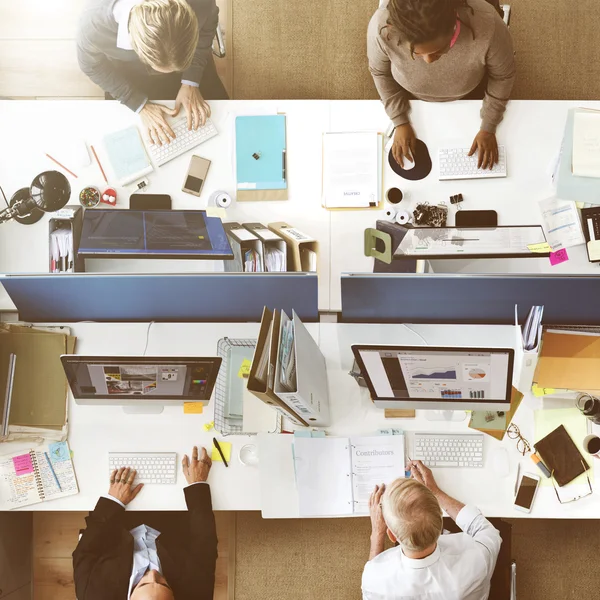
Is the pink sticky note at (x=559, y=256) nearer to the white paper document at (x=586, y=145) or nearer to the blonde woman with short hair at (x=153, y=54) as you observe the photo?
the white paper document at (x=586, y=145)

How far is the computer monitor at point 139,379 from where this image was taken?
1.84 meters

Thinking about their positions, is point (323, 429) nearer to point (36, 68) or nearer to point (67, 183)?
point (67, 183)

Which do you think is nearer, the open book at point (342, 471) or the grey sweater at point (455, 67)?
the grey sweater at point (455, 67)

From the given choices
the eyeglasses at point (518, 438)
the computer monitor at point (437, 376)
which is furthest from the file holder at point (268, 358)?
the eyeglasses at point (518, 438)

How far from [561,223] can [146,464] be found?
6.32 ft

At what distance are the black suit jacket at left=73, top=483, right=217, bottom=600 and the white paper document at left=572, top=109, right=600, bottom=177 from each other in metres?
1.94

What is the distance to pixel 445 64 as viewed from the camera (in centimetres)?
207

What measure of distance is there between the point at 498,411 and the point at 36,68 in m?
3.09

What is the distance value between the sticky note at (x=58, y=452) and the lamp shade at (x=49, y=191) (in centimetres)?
96

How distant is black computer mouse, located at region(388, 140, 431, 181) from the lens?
2.25 m

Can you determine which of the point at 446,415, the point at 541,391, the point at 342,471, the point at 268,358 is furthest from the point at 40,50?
the point at 541,391

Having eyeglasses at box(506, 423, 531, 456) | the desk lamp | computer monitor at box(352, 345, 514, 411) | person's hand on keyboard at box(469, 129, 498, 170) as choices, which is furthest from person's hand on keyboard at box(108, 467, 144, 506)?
person's hand on keyboard at box(469, 129, 498, 170)

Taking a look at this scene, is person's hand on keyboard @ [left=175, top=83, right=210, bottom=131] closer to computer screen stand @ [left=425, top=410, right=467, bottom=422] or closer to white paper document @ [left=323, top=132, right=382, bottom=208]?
white paper document @ [left=323, top=132, right=382, bottom=208]

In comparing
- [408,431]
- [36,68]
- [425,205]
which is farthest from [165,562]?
[36,68]
